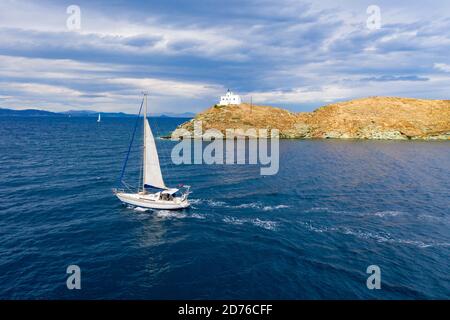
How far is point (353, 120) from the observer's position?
536 ft

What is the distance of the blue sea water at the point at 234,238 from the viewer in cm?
2895

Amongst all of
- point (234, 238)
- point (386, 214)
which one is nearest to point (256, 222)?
point (234, 238)

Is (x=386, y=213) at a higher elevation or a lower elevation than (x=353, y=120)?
lower

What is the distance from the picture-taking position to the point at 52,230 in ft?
137

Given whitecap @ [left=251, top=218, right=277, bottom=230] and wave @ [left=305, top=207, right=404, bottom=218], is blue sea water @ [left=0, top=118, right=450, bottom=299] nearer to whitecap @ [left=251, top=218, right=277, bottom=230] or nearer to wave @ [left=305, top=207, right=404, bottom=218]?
whitecap @ [left=251, top=218, right=277, bottom=230]

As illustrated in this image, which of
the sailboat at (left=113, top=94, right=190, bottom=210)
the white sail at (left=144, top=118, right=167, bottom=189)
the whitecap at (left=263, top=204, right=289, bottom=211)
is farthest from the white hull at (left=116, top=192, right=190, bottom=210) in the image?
the whitecap at (left=263, top=204, right=289, bottom=211)

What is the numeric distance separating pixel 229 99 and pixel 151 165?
140 metres

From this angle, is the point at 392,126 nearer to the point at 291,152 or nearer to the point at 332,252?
the point at 291,152

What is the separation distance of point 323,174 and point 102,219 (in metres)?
52.4

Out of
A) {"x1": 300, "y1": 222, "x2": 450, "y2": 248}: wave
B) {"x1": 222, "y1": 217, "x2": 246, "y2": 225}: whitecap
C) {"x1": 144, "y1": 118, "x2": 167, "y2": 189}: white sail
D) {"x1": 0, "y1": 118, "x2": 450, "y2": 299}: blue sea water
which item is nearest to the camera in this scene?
{"x1": 0, "y1": 118, "x2": 450, "y2": 299}: blue sea water

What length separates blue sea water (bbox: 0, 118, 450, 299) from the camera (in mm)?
28953

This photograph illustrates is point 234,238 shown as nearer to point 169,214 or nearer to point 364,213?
point 169,214

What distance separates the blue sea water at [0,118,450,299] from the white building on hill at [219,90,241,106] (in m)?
A: 117
